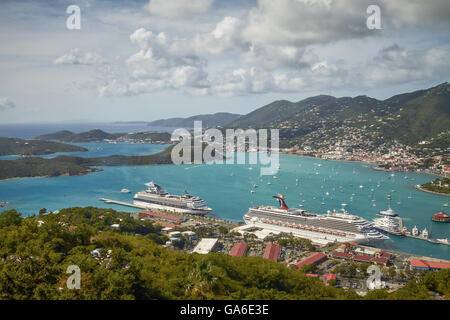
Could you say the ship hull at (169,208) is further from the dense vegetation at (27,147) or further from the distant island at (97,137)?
the distant island at (97,137)

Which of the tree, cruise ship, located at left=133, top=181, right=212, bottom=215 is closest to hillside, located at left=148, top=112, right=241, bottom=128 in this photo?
cruise ship, located at left=133, top=181, right=212, bottom=215

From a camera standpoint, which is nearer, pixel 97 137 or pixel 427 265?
pixel 427 265

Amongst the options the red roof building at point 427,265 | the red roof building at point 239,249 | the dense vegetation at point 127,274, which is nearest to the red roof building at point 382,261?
the red roof building at point 427,265

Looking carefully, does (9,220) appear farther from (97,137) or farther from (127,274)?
(97,137)

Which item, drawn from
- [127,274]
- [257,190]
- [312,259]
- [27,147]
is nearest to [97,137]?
[27,147]

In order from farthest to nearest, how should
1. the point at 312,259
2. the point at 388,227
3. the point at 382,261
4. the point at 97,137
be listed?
1. the point at 97,137
2. the point at 388,227
3. the point at 312,259
4. the point at 382,261

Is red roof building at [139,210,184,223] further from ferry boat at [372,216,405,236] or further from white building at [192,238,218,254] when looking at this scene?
ferry boat at [372,216,405,236]

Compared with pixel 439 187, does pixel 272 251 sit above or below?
below
